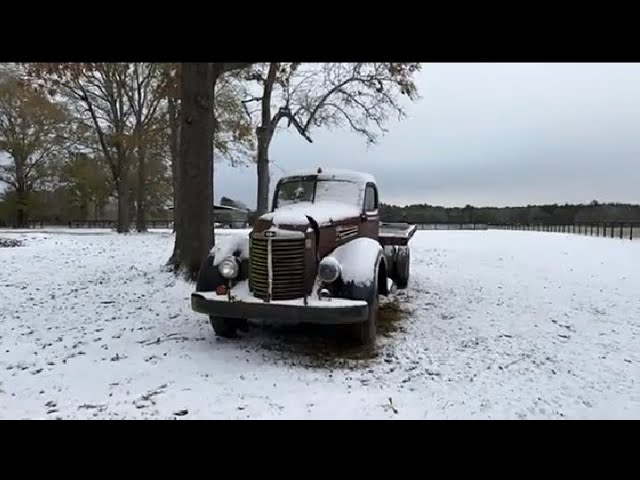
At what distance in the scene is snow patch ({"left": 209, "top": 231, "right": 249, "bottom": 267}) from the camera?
5.53 meters

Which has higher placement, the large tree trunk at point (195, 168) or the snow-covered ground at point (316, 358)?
the large tree trunk at point (195, 168)

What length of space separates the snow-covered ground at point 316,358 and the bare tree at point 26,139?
19184 millimetres

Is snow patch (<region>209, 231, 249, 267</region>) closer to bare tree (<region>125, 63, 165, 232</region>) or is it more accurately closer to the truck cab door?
the truck cab door

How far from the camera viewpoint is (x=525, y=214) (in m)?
41.3

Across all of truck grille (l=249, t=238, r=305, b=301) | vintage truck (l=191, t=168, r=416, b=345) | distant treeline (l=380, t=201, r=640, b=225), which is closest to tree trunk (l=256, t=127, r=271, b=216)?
vintage truck (l=191, t=168, r=416, b=345)

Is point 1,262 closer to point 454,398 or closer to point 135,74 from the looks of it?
point 454,398

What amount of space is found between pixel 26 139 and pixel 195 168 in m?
31.0

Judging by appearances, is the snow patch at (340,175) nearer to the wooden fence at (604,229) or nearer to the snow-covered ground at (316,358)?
the snow-covered ground at (316,358)

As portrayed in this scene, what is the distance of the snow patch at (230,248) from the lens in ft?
18.1

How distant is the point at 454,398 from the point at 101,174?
33.7m

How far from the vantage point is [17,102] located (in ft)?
93.1

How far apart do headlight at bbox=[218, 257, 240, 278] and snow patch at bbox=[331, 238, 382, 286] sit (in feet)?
3.63

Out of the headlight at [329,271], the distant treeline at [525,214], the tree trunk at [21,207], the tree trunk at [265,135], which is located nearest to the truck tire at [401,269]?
the headlight at [329,271]

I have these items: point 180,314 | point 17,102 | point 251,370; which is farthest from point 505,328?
point 17,102
